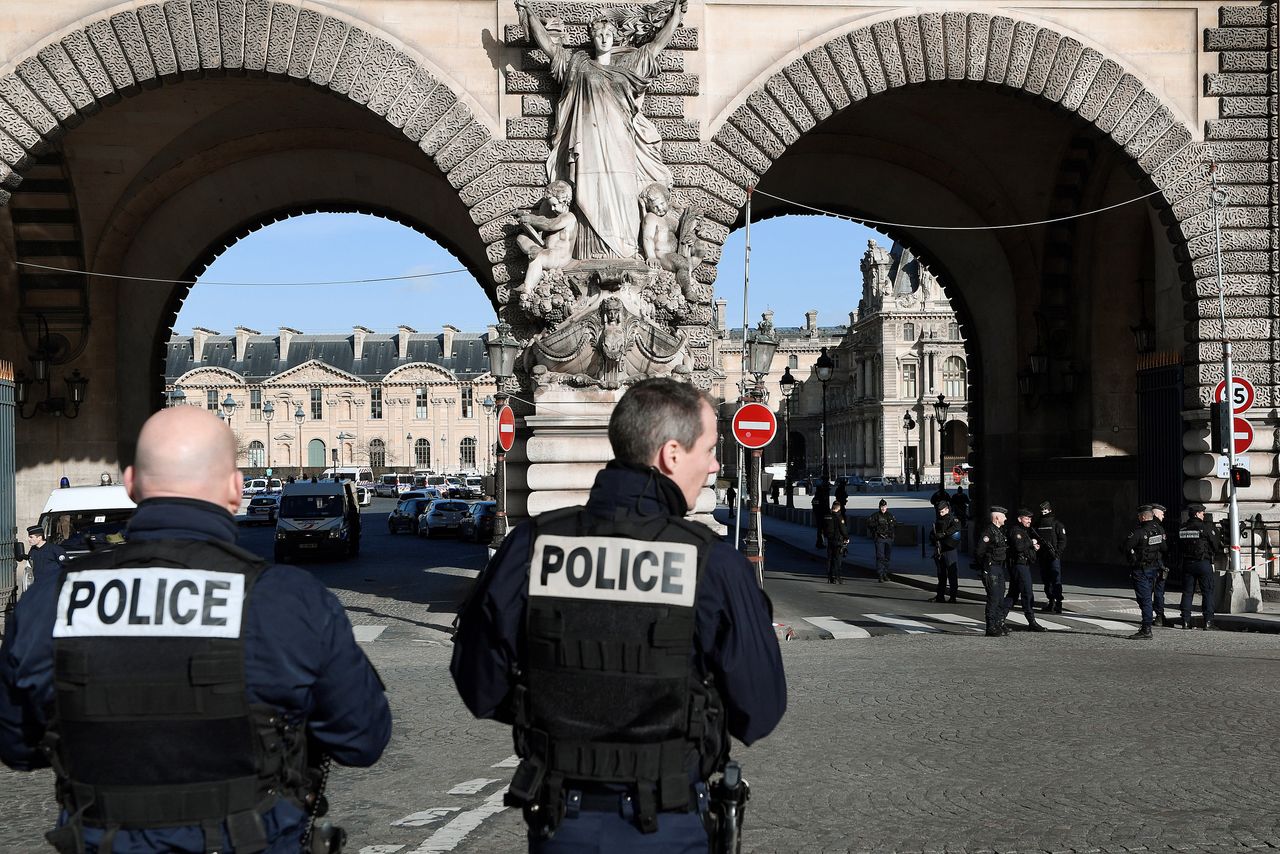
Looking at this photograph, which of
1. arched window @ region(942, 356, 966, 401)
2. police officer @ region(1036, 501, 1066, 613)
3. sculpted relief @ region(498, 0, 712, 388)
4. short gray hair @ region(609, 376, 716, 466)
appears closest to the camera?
short gray hair @ region(609, 376, 716, 466)

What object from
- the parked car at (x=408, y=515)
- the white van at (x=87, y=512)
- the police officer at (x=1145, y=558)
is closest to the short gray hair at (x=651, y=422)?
the police officer at (x=1145, y=558)

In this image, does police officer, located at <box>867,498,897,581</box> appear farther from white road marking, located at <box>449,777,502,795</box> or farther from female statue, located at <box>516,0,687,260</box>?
white road marking, located at <box>449,777,502,795</box>

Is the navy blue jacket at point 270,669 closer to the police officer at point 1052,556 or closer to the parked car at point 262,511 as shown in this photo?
the police officer at point 1052,556

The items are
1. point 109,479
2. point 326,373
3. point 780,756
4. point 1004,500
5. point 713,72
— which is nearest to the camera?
point 780,756

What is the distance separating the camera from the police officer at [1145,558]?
53.6 ft

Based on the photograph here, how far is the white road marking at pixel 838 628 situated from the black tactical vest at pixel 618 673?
529 inches

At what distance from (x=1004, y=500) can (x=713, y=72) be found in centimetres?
1199

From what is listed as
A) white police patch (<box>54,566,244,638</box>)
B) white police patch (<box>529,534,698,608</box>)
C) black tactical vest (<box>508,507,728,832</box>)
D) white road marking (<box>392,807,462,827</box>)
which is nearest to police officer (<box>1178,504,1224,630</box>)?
white road marking (<box>392,807,462,827</box>)

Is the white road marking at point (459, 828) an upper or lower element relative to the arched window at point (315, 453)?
lower

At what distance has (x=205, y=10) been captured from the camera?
61.8ft

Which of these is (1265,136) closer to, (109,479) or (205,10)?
(205,10)

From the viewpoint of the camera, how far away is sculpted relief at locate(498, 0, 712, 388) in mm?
18281

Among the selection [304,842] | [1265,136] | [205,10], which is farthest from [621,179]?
[304,842]

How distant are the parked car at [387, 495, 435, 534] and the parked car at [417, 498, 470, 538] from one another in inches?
156
